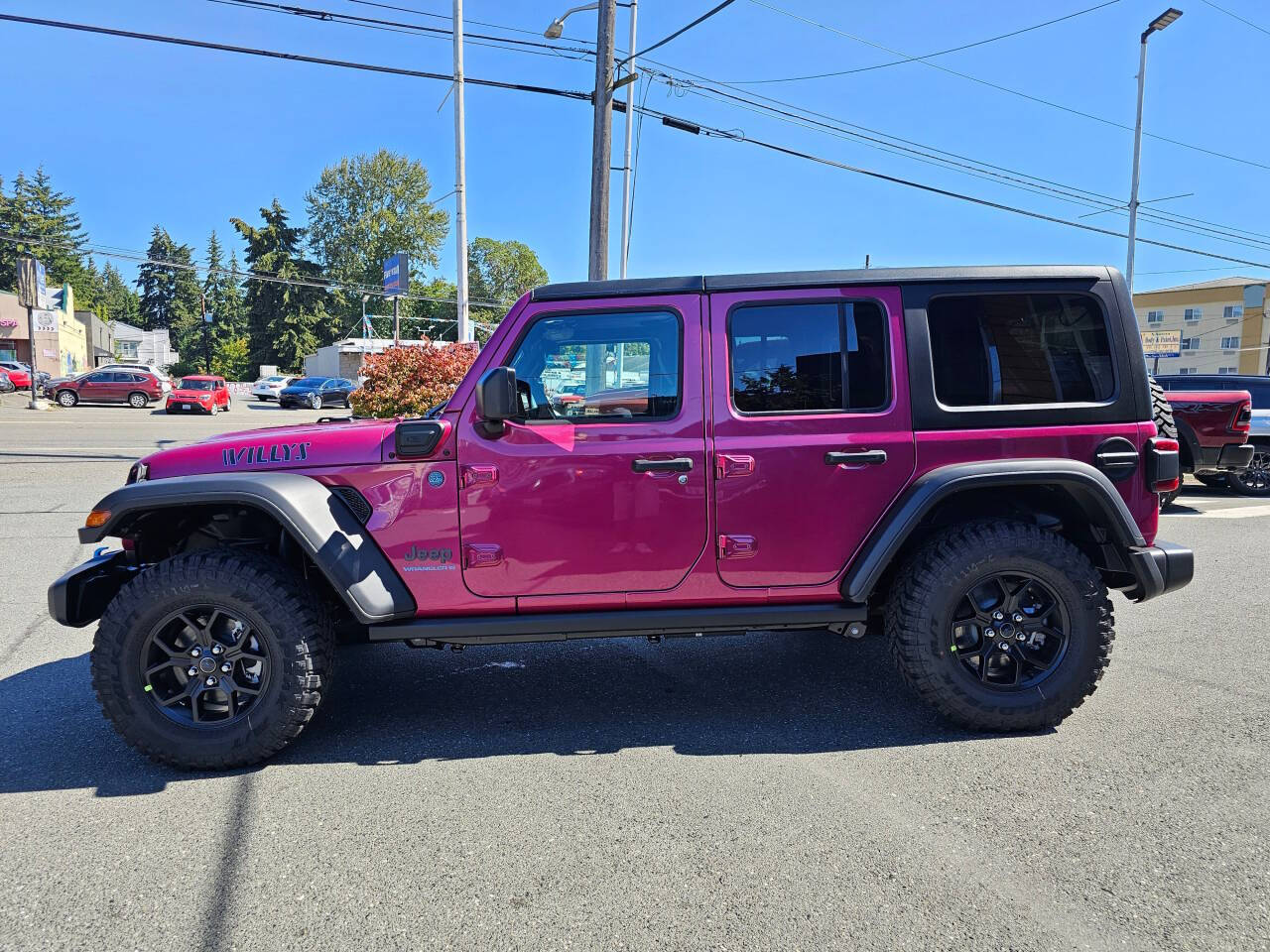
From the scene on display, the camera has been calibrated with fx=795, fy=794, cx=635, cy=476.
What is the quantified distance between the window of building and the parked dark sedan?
126 feet

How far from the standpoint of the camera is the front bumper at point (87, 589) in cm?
332

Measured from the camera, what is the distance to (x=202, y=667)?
10.8 feet

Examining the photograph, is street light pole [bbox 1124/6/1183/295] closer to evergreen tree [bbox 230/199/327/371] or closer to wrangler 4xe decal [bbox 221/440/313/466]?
wrangler 4xe decal [bbox 221/440/313/466]

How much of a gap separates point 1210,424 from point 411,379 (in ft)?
37.5

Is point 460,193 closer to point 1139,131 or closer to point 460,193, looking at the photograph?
point 460,193

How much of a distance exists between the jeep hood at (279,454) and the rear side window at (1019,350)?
8.35ft

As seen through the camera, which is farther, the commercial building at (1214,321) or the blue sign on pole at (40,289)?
the commercial building at (1214,321)

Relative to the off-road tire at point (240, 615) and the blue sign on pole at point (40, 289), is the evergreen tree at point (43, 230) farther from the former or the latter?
the off-road tire at point (240, 615)

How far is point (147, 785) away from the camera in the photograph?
3.19m

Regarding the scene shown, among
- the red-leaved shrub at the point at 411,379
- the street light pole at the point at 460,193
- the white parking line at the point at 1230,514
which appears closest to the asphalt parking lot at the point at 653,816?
the white parking line at the point at 1230,514

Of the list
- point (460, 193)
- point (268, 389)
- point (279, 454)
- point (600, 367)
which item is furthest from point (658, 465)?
point (268, 389)

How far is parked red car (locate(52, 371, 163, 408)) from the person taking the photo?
1256 inches

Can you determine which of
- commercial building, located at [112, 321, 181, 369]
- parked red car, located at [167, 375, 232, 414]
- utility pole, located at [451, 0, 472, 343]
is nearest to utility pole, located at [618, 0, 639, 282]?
utility pole, located at [451, 0, 472, 343]

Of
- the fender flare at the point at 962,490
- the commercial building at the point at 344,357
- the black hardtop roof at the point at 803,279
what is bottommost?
the fender flare at the point at 962,490
